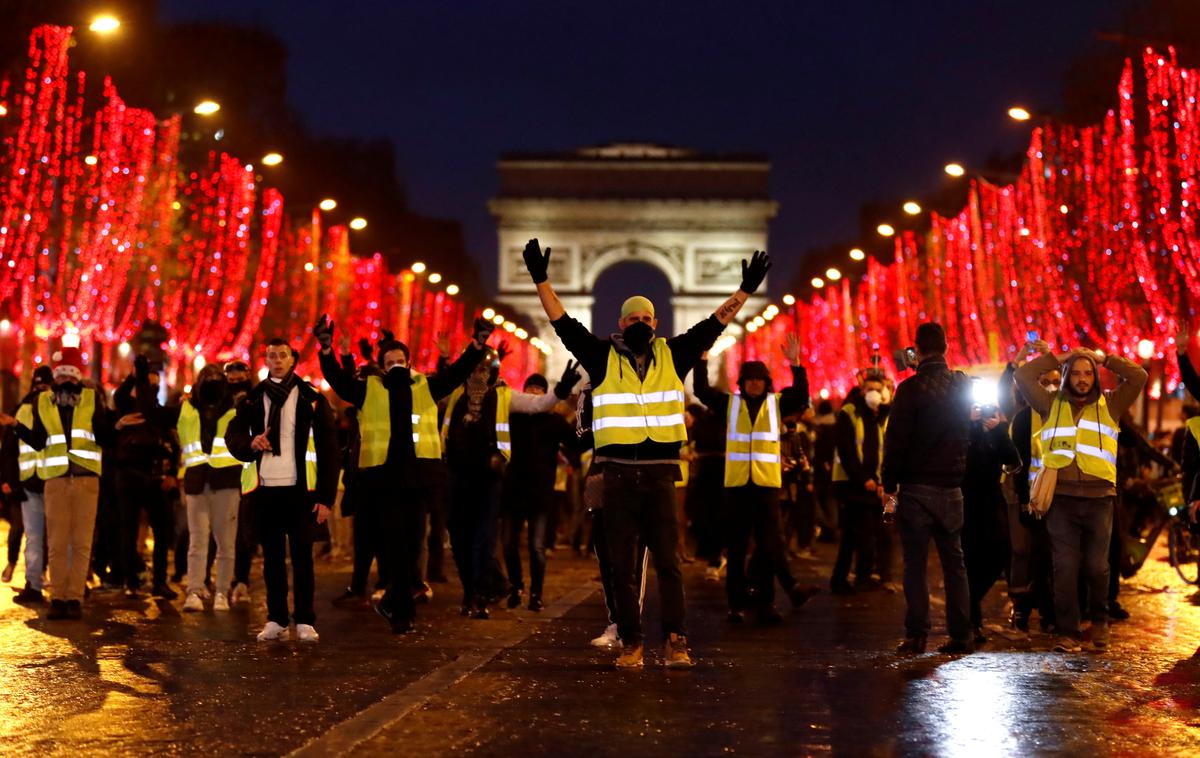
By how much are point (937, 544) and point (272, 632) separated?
340 cm

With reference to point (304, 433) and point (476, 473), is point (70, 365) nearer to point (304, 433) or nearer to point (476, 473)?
point (476, 473)

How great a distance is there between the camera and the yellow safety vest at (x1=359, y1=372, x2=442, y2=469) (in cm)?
1223

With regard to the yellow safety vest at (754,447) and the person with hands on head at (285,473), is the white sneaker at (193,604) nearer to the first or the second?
the person with hands on head at (285,473)

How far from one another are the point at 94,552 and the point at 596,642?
5951 mm

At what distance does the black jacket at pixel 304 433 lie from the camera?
38.2 feet

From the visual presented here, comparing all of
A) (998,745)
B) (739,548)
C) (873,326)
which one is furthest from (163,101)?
(998,745)

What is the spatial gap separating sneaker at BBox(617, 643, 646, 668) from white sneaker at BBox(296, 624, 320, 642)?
77.1 inches

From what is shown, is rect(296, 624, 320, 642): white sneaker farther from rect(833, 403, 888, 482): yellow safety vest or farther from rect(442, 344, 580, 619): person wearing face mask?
rect(833, 403, 888, 482): yellow safety vest

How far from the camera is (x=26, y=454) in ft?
46.6

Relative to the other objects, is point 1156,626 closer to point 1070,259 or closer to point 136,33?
point 1070,259

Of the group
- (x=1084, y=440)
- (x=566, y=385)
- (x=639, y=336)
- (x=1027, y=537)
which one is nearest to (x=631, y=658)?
(x=639, y=336)

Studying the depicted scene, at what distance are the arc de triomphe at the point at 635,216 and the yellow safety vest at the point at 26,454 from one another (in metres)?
71.1

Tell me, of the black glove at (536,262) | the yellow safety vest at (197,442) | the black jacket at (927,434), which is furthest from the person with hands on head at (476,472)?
the black glove at (536,262)

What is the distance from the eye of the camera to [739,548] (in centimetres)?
A: 1336
